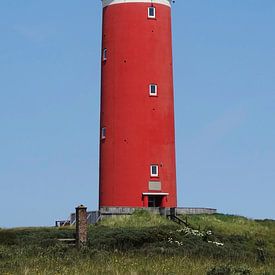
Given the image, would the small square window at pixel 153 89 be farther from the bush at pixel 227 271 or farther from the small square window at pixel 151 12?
the bush at pixel 227 271

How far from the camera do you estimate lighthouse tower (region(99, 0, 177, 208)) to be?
141 feet

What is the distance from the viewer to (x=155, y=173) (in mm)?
43219

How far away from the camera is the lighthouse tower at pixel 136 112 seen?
43031mm

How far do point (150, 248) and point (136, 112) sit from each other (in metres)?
13.5

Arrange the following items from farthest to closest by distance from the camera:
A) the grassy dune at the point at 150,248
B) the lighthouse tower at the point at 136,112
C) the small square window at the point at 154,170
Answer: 1. the small square window at the point at 154,170
2. the lighthouse tower at the point at 136,112
3. the grassy dune at the point at 150,248

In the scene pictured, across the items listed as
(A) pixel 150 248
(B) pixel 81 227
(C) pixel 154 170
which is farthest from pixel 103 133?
(A) pixel 150 248

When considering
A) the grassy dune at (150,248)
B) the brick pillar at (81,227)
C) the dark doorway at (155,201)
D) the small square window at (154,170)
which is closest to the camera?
the grassy dune at (150,248)

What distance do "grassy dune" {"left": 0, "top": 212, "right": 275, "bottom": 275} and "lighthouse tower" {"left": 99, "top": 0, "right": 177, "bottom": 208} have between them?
2099 mm

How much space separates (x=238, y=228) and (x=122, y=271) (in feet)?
75.0

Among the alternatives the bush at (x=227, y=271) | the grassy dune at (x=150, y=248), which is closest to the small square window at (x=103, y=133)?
the grassy dune at (x=150, y=248)

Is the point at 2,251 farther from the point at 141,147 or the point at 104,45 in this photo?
the point at 104,45

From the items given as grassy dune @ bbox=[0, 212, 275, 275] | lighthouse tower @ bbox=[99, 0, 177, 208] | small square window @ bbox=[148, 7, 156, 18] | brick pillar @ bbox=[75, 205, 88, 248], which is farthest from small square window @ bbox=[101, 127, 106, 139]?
brick pillar @ bbox=[75, 205, 88, 248]

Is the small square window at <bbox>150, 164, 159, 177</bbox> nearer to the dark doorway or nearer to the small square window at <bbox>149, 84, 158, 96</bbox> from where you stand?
the dark doorway

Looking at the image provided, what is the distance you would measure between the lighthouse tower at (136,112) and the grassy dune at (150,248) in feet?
6.89
